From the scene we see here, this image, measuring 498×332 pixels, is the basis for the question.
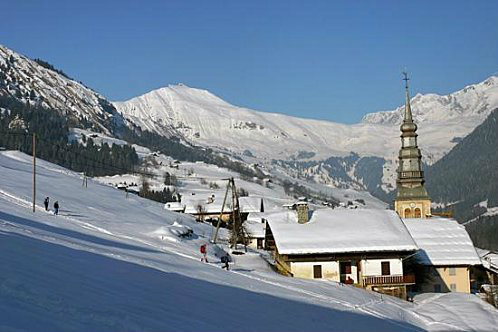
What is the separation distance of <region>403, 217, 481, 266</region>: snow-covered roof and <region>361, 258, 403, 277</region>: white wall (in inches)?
393

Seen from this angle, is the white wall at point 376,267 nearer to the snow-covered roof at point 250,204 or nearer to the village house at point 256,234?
the village house at point 256,234

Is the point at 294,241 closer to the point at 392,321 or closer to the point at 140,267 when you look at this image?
the point at 392,321

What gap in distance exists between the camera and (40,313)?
1539 centimetres

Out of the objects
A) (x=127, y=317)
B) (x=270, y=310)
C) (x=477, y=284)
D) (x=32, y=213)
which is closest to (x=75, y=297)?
(x=127, y=317)

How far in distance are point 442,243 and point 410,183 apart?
28380 millimetres

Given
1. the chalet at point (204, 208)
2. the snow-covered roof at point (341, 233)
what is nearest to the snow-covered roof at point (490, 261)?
the snow-covered roof at point (341, 233)

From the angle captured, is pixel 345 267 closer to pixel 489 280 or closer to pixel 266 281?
pixel 266 281

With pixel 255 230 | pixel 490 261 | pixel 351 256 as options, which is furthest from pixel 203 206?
pixel 351 256

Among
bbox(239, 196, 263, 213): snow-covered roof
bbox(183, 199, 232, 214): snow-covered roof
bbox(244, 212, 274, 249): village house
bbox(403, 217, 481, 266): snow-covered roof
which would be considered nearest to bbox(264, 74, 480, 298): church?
bbox(403, 217, 481, 266): snow-covered roof

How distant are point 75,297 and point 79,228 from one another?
2438 cm

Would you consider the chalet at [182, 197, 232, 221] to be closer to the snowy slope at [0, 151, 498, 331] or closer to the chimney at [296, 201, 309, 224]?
the chimney at [296, 201, 309, 224]

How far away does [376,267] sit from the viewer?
4869 cm

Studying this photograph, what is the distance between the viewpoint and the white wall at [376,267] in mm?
Result: 48469

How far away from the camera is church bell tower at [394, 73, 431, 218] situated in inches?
3386
